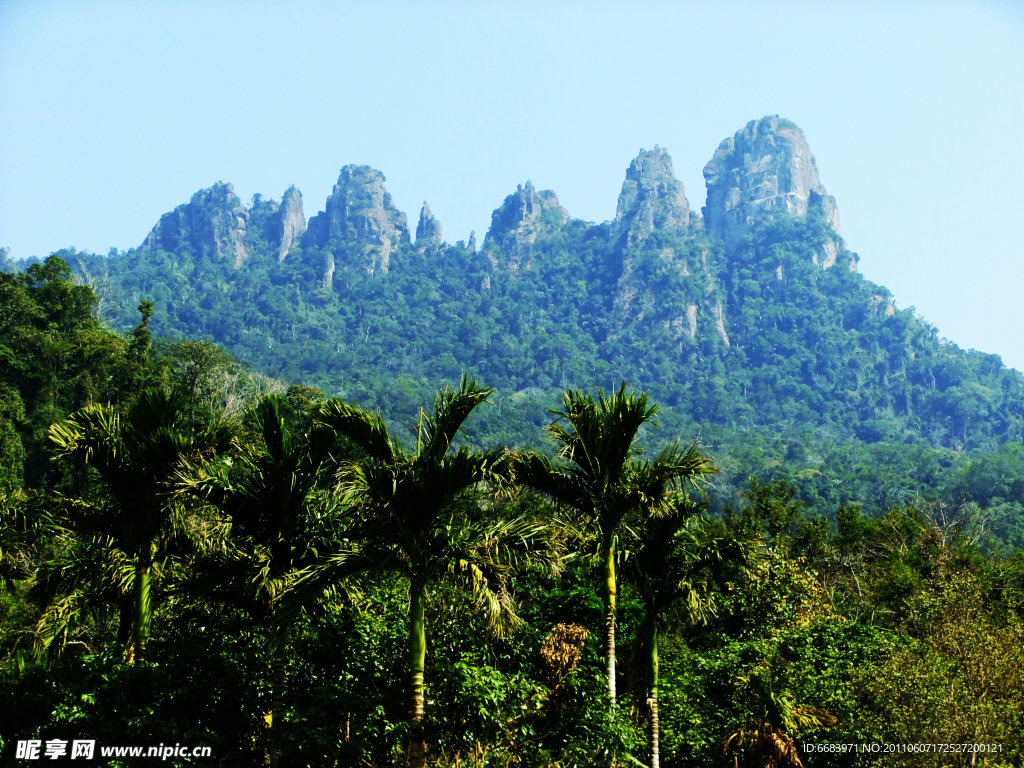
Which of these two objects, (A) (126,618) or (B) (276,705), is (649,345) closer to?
(A) (126,618)

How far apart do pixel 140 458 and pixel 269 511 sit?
1.71 m

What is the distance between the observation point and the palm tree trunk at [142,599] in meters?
10.3

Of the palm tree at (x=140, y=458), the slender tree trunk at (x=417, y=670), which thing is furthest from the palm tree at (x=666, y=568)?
the palm tree at (x=140, y=458)

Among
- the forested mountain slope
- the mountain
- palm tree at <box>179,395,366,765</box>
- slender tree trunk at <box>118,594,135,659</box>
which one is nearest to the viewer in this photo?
palm tree at <box>179,395,366,765</box>

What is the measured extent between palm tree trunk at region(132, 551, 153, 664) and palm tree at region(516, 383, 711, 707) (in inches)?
168

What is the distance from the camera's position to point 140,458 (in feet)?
33.2

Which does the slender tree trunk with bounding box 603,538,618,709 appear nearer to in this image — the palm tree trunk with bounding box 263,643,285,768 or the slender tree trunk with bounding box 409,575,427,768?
the slender tree trunk with bounding box 409,575,427,768

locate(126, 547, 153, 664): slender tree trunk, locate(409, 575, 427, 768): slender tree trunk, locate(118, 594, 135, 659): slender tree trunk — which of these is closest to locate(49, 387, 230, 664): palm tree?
locate(126, 547, 153, 664): slender tree trunk

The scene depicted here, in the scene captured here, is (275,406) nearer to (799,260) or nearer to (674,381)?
(674,381)

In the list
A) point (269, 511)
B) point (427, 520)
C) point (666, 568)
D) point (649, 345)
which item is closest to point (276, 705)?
point (269, 511)

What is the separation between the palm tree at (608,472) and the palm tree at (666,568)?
111 centimetres

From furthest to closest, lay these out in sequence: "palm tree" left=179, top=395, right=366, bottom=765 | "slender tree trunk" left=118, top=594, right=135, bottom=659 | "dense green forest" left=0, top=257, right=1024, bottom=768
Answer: "slender tree trunk" left=118, top=594, right=135, bottom=659 < "palm tree" left=179, top=395, right=366, bottom=765 < "dense green forest" left=0, top=257, right=1024, bottom=768

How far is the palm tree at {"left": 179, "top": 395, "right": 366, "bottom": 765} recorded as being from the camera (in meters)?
9.49

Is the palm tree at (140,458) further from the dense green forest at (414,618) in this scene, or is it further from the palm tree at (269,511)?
the palm tree at (269,511)
